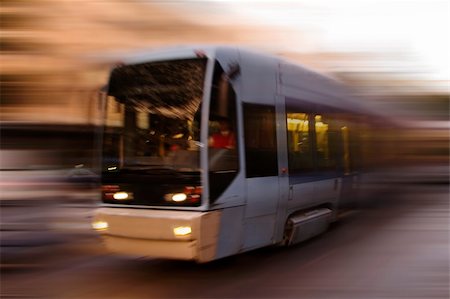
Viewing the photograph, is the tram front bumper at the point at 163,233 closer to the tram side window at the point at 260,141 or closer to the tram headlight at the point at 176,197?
the tram headlight at the point at 176,197

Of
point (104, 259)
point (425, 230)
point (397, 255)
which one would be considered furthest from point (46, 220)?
point (425, 230)

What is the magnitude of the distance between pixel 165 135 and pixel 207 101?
2.23 ft

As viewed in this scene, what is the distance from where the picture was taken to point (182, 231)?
5.91 metres

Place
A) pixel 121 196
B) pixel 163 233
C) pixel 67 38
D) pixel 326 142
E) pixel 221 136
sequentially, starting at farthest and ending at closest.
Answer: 1. pixel 67 38
2. pixel 326 142
3. pixel 121 196
4. pixel 221 136
5. pixel 163 233

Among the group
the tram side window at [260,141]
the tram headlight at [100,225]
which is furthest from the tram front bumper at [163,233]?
the tram side window at [260,141]

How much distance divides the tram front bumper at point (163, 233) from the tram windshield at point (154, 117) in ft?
1.81

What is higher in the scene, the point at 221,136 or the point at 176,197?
the point at 221,136

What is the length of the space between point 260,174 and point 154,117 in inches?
62.3

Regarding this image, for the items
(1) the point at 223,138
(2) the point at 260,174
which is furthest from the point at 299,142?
(1) the point at 223,138

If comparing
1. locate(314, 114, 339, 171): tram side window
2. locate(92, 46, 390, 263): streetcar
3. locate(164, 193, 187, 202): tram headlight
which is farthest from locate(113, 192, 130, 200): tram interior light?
locate(314, 114, 339, 171): tram side window

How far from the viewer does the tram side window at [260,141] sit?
6.79 meters

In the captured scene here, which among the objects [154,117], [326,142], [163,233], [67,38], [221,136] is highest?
[67,38]

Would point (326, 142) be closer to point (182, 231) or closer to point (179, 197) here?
point (179, 197)

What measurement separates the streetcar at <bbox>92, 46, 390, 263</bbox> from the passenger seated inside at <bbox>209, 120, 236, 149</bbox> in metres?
0.01
